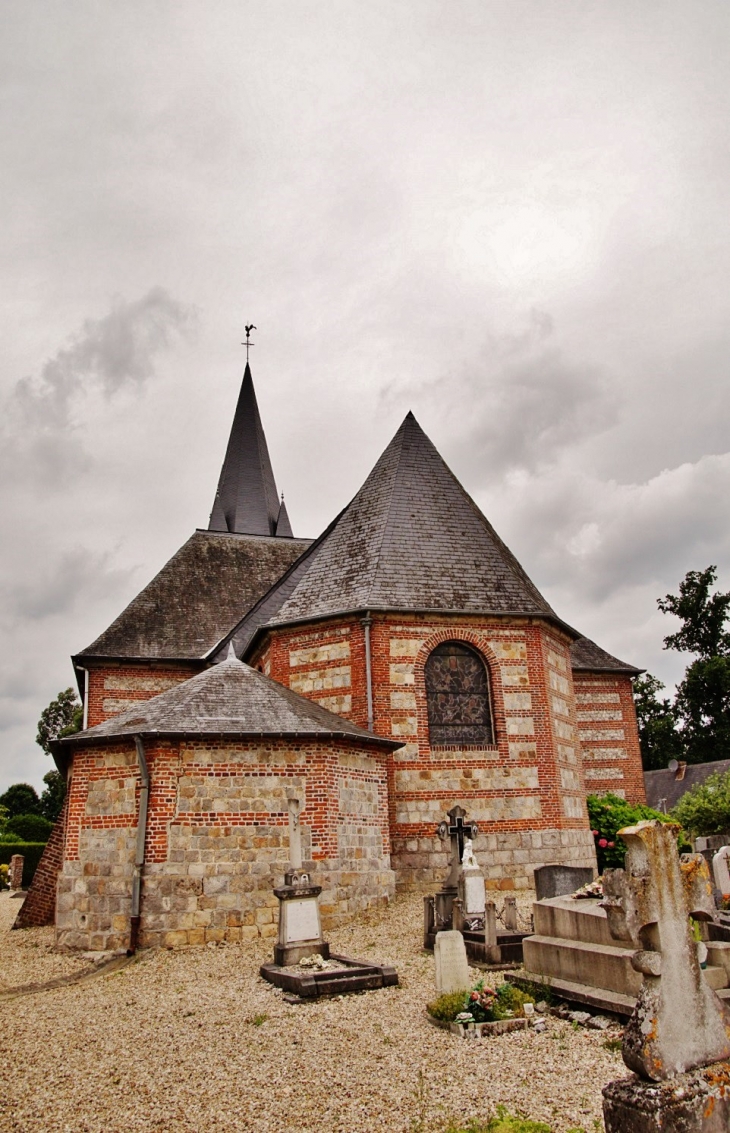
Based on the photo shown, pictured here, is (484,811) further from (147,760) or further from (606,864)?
(147,760)

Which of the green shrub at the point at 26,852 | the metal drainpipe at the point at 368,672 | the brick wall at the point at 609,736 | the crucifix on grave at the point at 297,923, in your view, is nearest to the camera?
the crucifix on grave at the point at 297,923

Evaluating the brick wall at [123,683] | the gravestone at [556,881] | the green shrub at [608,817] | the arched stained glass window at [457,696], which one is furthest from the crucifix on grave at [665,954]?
the brick wall at [123,683]

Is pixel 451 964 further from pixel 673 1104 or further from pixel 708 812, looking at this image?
pixel 708 812

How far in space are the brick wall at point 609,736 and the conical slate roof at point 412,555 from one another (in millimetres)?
5268

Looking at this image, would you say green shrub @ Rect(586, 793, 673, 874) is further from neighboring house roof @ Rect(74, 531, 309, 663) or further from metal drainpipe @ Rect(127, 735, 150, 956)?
neighboring house roof @ Rect(74, 531, 309, 663)

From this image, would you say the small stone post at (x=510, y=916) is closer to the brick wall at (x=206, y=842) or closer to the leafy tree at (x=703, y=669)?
the brick wall at (x=206, y=842)

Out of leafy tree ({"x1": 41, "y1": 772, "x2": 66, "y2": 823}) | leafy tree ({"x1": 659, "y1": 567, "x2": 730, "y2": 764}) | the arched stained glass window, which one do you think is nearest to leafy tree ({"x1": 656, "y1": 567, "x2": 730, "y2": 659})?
leafy tree ({"x1": 659, "y1": 567, "x2": 730, "y2": 764})

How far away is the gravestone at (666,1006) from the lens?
3576 millimetres

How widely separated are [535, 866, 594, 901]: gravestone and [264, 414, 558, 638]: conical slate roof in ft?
22.2

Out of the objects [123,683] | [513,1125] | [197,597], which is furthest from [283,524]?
[513,1125]

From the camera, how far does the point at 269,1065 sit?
609 cm

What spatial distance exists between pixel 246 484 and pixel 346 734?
70.1 ft

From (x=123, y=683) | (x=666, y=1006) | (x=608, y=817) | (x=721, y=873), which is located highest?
(x=123, y=683)

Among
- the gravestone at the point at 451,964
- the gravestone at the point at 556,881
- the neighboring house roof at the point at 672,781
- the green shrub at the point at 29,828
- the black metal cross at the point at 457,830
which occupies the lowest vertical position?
the gravestone at the point at 451,964
